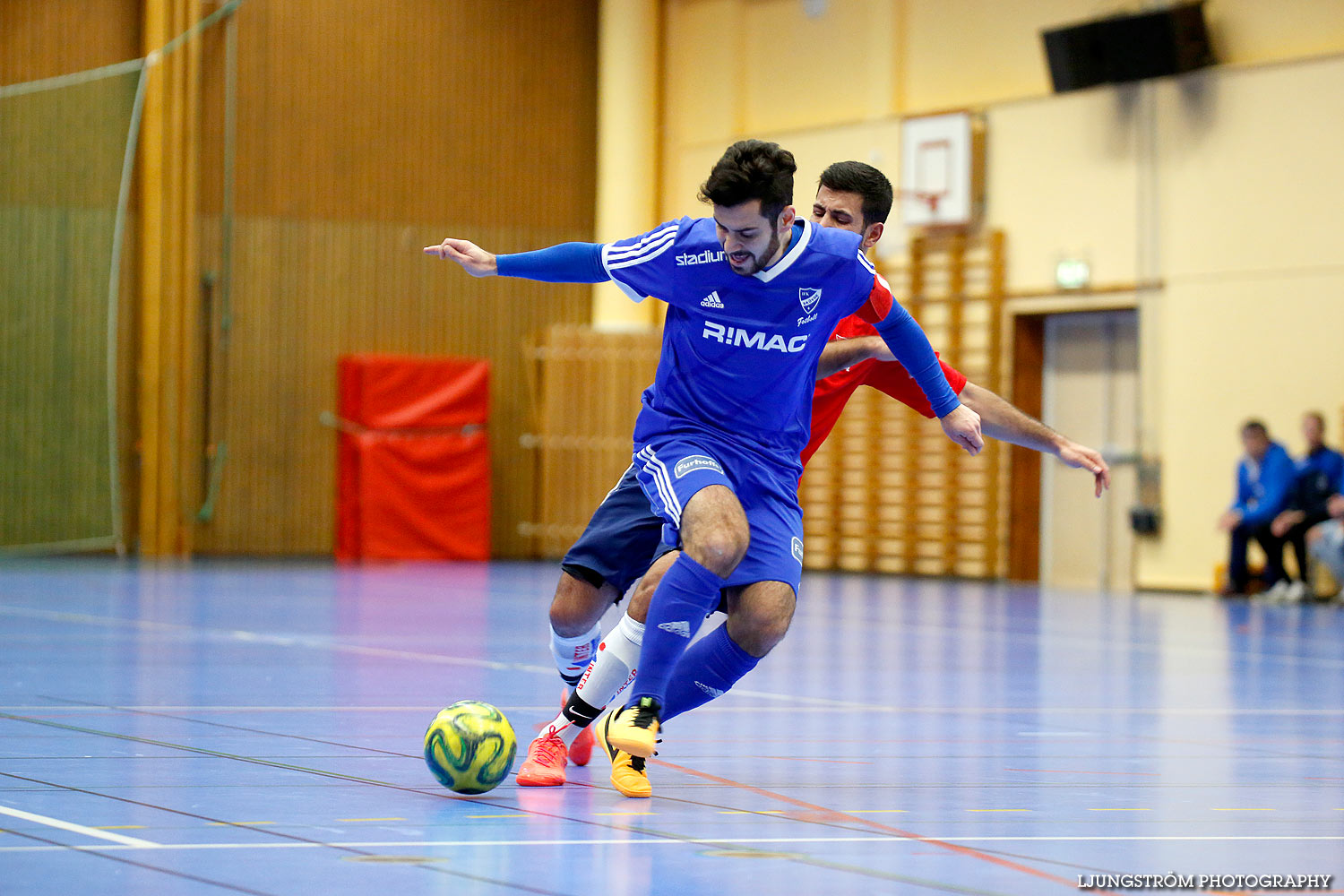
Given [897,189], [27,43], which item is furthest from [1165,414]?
[27,43]

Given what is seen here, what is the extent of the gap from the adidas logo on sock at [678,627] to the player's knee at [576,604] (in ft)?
1.81

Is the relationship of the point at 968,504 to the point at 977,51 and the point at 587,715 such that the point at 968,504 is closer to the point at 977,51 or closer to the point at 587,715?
the point at 977,51

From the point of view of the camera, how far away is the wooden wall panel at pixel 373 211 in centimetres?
1894

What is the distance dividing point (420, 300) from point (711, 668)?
15.5 m

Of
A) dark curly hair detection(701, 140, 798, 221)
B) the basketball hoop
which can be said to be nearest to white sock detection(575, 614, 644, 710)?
dark curly hair detection(701, 140, 798, 221)

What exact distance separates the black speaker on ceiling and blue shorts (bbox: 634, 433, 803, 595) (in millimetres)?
12190

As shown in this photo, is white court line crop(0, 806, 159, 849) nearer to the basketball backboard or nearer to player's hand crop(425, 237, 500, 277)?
player's hand crop(425, 237, 500, 277)

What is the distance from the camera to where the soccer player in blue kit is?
170 inches

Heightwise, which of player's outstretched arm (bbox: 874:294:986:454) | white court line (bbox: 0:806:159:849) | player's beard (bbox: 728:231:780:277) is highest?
player's beard (bbox: 728:231:780:277)

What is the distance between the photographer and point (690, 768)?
484 centimetres

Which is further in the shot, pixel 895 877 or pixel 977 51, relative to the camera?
pixel 977 51

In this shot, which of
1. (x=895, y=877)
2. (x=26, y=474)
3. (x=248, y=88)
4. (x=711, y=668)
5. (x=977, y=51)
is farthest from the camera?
(x=248, y=88)

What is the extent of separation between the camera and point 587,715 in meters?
4.60

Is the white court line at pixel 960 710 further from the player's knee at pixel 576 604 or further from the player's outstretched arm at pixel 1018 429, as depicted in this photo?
the player's outstretched arm at pixel 1018 429
